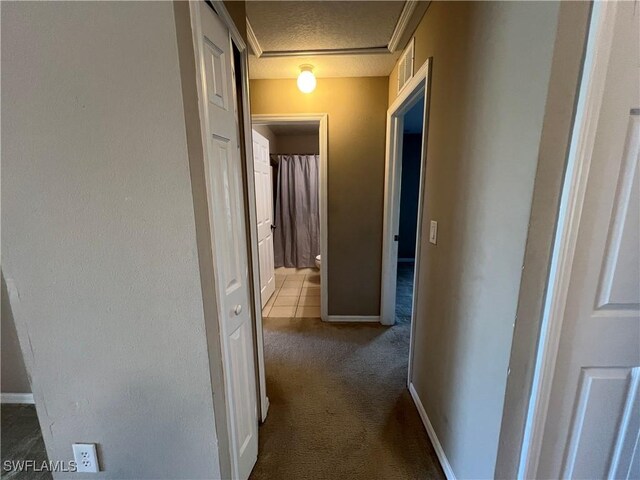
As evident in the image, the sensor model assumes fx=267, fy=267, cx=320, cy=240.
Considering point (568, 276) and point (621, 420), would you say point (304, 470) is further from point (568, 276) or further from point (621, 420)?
point (568, 276)

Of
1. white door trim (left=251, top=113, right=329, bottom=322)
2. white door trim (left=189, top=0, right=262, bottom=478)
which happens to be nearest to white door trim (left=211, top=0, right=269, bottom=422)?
white door trim (left=189, top=0, right=262, bottom=478)

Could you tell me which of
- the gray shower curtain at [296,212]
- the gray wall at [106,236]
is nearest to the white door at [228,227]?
the gray wall at [106,236]

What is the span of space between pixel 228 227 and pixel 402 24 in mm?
1665

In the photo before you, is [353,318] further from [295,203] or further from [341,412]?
[295,203]

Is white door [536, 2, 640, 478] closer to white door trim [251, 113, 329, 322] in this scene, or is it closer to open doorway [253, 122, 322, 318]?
white door trim [251, 113, 329, 322]

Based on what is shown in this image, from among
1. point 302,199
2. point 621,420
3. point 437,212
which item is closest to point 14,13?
point 437,212

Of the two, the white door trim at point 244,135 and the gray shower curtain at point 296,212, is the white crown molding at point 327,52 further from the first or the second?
the gray shower curtain at point 296,212

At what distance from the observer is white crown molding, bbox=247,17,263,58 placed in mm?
1708

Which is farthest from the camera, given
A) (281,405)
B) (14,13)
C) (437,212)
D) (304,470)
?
(281,405)

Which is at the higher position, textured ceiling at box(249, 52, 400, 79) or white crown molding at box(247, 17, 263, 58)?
textured ceiling at box(249, 52, 400, 79)

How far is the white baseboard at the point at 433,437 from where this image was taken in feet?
4.19

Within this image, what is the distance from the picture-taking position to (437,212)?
56.7 inches

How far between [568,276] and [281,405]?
1675mm

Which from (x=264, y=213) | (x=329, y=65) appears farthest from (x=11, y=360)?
(x=329, y=65)
